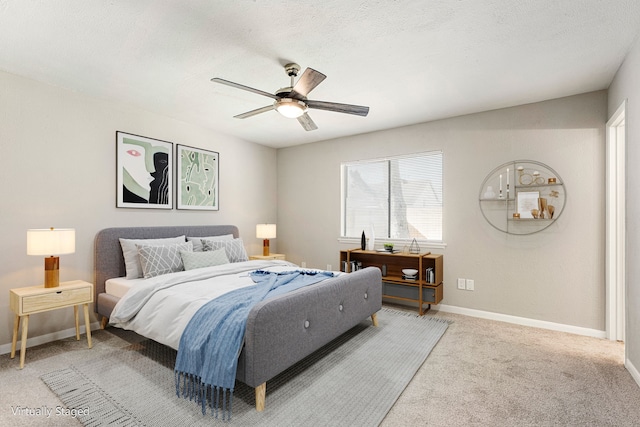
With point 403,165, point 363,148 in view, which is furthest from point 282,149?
point 403,165

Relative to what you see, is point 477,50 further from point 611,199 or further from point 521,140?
point 611,199

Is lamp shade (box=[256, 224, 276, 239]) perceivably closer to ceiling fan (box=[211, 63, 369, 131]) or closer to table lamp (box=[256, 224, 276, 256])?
table lamp (box=[256, 224, 276, 256])

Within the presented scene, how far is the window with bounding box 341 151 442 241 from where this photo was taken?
4242 millimetres

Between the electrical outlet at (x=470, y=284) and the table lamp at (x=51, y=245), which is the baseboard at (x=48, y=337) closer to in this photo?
the table lamp at (x=51, y=245)

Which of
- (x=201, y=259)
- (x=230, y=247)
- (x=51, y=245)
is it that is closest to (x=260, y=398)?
(x=201, y=259)

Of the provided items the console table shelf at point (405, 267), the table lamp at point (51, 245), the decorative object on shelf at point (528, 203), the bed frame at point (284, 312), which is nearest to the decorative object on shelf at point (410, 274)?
the console table shelf at point (405, 267)

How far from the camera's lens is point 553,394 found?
212 centimetres

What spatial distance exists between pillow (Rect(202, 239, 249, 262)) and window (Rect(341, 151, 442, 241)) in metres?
1.65

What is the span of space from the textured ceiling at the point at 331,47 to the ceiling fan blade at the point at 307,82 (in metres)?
0.29

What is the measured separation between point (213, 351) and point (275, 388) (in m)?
0.55

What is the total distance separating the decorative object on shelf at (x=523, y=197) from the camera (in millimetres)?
3379

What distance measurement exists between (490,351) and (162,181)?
407cm

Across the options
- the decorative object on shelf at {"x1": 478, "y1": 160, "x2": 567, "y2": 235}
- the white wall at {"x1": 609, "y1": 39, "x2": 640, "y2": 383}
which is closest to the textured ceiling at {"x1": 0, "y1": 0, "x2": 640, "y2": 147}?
the white wall at {"x1": 609, "y1": 39, "x2": 640, "y2": 383}

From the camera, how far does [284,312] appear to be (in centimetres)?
205
